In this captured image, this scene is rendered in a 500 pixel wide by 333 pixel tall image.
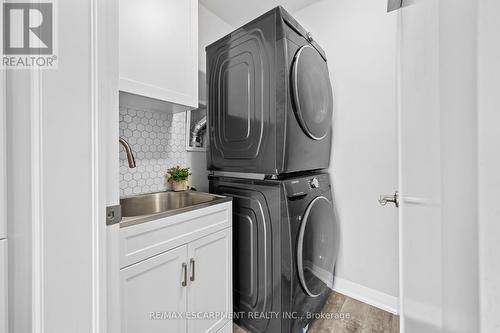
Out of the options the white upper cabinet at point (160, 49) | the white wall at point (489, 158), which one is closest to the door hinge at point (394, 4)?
the white wall at point (489, 158)

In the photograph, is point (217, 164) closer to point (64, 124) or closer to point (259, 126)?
point (259, 126)

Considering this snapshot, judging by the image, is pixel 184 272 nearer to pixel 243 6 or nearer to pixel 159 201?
pixel 159 201

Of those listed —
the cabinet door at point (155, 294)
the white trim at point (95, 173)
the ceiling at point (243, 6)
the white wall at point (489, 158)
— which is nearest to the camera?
the white wall at point (489, 158)

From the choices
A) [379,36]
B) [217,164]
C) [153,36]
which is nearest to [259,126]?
[217,164]

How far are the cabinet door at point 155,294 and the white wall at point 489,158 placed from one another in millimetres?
Result: 1080

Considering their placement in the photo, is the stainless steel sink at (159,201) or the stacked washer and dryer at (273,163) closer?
the stacked washer and dryer at (273,163)

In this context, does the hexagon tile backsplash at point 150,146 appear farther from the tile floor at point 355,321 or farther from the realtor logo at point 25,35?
the tile floor at point 355,321

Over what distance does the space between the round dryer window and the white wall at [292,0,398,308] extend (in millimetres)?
260


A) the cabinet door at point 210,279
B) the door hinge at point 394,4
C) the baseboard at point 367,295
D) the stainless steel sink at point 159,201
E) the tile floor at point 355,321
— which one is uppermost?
the door hinge at point 394,4

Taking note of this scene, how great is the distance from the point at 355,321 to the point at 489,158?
198cm

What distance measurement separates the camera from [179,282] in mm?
1132

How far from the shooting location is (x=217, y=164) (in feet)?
5.64

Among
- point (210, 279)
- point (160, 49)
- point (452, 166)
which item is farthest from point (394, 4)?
point (210, 279)

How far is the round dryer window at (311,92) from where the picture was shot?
53.7 inches
